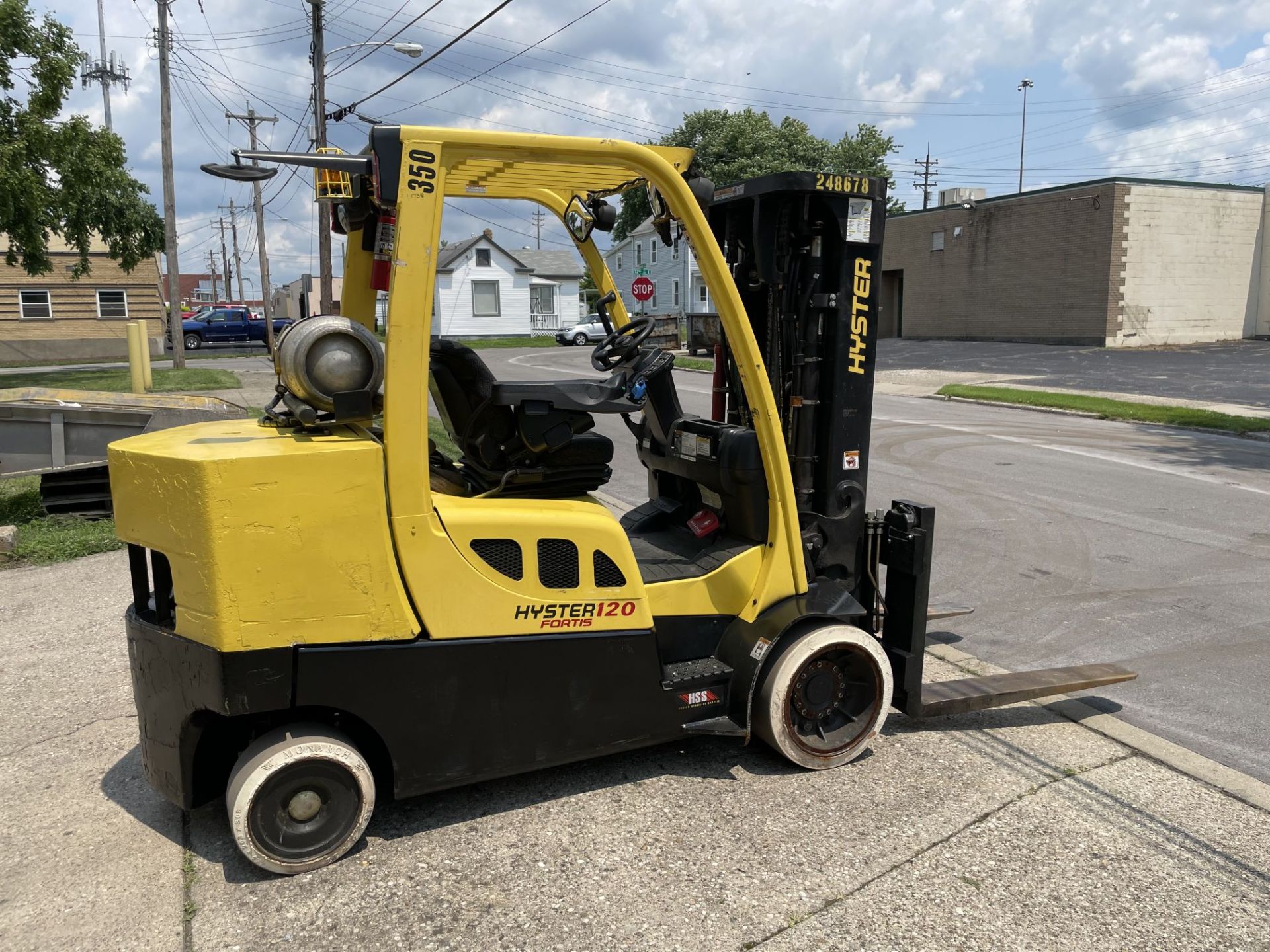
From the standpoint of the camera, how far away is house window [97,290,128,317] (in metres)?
41.0

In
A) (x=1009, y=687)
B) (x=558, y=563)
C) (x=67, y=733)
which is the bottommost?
(x=67, y=733)

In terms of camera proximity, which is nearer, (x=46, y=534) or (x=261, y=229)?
(x=46, y=534)

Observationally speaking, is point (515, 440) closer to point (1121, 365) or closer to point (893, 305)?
point (1121, 365)

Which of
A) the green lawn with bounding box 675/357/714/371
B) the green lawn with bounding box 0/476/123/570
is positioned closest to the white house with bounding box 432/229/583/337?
the green lawn with bounding box 675/357/714/371

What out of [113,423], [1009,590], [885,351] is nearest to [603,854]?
[1009,590]

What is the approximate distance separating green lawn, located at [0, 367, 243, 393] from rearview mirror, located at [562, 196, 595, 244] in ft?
57.7

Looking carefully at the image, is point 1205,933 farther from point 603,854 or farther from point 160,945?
point 160,945

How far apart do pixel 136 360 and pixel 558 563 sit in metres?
18.6

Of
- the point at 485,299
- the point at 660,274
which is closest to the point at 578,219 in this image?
the point at 485,299

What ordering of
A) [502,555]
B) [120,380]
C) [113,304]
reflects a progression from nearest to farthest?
[502,555]
[120,380]
[113,304]

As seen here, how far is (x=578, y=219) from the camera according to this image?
480 centimetres

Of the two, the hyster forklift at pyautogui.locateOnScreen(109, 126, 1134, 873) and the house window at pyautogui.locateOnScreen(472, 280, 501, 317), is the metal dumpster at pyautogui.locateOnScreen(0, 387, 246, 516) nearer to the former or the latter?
the hyster forklift at pyautogui.locateOnScreen(109, 126, 1134, 873)

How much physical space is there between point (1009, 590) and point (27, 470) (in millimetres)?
8238

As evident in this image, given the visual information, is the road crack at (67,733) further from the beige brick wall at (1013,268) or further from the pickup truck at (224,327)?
the pickup truck at (224,327)
